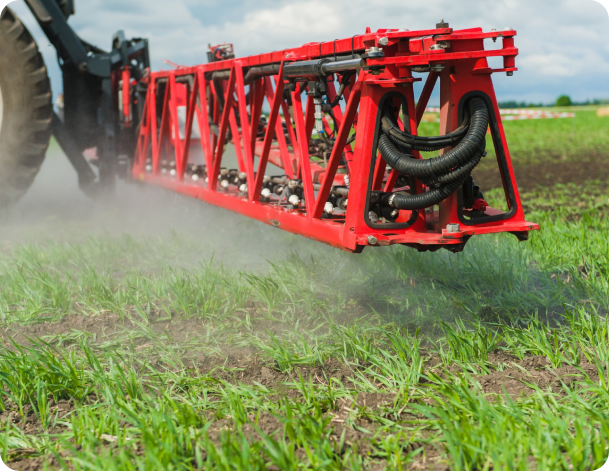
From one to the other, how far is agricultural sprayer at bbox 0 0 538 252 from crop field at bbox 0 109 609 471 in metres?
0.58

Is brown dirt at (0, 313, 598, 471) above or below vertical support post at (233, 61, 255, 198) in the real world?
below

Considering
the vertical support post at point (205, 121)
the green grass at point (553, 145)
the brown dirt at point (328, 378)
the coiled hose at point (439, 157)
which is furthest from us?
the green grass at point (553, 145)

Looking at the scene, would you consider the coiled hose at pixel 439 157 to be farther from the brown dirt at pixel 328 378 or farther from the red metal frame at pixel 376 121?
the brown dirt at pixel 328 378

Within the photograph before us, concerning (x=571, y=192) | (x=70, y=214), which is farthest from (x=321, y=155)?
(x=571, y=192)

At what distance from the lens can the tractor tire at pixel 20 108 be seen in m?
5.26

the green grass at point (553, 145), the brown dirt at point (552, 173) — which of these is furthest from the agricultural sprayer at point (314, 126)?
the green grass at point (553, 145)

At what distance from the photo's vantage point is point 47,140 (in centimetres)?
559

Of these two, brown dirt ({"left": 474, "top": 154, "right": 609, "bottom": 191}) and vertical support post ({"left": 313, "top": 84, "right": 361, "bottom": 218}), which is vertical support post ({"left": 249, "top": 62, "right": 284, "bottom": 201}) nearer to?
vertical support post ({"left": 313, "top": 84, "right": 361, "bottom": 218})

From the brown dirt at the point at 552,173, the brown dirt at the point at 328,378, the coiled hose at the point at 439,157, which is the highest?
the coiled hose at the point at 439,157

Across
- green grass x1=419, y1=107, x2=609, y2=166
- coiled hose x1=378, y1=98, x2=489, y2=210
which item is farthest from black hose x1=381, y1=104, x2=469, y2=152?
green grass x1=419, y1=107, x2=609, y2=166

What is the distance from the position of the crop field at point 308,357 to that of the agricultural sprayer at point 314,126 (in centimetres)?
58

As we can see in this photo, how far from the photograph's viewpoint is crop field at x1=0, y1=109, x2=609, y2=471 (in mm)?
2152

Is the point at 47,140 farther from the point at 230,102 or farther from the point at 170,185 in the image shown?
the point at 230,102

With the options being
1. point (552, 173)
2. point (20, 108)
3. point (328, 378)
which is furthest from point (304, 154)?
point (552, 173)
